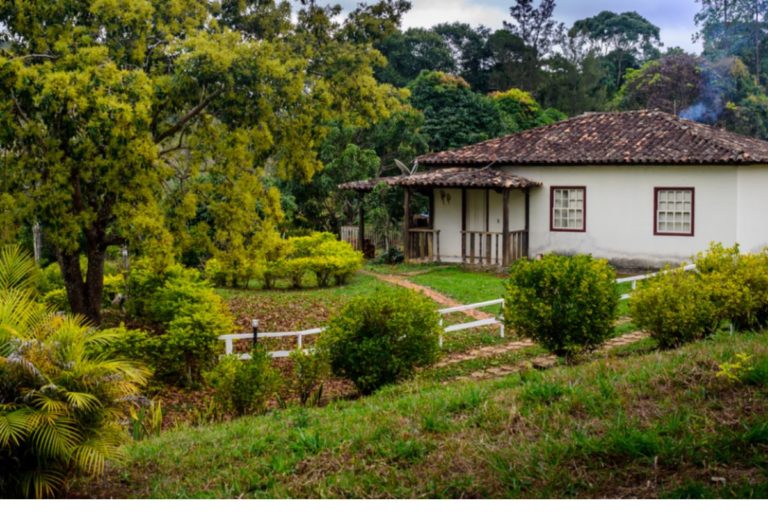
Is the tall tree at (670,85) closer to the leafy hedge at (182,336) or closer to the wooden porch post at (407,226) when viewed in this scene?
the wooden porch post at (407,226)

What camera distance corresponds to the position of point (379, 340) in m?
10.3

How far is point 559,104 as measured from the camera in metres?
28.4

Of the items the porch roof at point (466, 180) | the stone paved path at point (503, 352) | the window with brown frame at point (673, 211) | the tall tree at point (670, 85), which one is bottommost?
the stone paved path at point (503, 352)

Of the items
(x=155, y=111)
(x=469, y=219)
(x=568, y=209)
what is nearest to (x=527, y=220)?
(x=568, y=209)

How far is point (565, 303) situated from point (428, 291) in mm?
7898

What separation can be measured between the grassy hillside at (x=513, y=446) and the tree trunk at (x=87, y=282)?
646 cm

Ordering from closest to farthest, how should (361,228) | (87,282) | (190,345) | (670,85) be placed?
(190,345) → (87,282) → (361,228) → (670,85)

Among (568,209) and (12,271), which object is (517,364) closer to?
(12,271)

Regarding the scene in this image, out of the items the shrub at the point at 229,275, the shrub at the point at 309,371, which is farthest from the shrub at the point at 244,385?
the shrub at the point at 229,275

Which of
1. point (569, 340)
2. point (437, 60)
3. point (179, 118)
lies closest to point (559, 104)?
point (437, 60)

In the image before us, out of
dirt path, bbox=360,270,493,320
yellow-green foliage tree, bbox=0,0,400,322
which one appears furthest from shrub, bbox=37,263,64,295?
dirt path, bbox=360,270,493,320

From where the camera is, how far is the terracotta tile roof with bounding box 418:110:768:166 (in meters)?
21.1

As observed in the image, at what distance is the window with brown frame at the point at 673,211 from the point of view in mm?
21438

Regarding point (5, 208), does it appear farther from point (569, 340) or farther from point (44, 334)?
point (569, 340)
